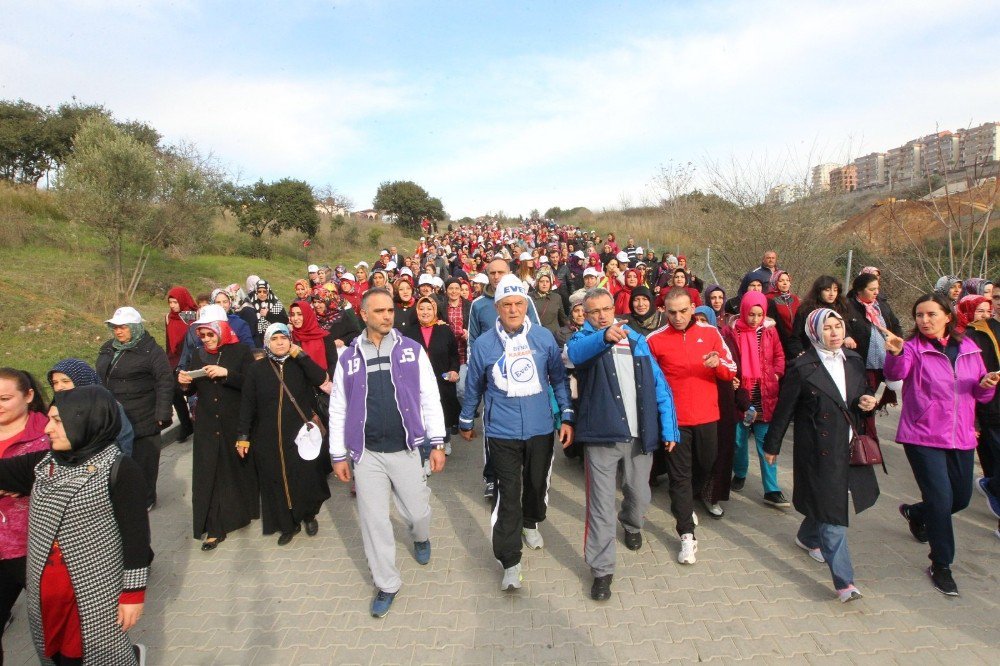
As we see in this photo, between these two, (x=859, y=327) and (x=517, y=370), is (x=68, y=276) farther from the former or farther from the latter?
(x=859, y=327)

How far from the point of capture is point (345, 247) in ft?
119

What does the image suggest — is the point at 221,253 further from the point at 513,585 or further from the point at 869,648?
the point at 869,648

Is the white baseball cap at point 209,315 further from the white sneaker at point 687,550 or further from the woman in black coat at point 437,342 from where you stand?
the white sneaker at point 687,550

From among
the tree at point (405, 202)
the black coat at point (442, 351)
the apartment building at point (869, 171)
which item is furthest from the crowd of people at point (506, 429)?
the tree at point (405, 202)

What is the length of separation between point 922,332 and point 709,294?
278 centimetres

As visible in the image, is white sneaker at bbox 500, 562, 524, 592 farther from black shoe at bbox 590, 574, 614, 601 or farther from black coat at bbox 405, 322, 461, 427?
black coat at bbox 405, 322, 461, 427

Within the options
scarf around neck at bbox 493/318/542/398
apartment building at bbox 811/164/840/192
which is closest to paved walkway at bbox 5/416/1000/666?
scarf around neck at bbox 493/318/542/398

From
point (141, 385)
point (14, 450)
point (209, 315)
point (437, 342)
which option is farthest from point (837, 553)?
point (141, 385)

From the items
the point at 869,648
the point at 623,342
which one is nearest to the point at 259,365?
the point at 623,342

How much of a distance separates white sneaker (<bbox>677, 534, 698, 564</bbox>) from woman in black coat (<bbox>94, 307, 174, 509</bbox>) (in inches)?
171

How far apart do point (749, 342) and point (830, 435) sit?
1.41 metres

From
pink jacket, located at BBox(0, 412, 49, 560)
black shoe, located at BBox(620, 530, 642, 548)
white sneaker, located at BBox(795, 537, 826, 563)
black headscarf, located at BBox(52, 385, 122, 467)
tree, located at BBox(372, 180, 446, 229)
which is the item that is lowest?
white sneaker, located at BBox(795, 537, 826, 563)

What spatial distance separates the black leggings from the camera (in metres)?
2.67

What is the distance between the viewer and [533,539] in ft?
13.8
